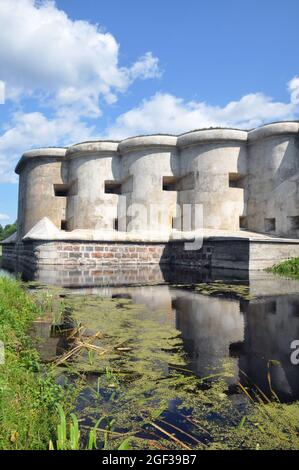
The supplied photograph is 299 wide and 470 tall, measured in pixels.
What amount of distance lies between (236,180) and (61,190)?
1114 cm

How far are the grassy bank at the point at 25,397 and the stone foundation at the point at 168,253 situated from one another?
9336mm

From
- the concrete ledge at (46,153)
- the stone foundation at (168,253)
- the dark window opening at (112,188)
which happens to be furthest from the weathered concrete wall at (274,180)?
the concrete ledge at (46,153)

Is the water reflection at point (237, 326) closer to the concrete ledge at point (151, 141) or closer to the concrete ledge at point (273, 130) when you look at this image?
the concrete ledge at point (273, 130)

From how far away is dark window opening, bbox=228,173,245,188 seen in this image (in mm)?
18766

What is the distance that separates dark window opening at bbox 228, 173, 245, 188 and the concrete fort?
51mm

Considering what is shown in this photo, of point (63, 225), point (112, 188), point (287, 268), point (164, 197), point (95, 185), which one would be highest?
point (112, 188)

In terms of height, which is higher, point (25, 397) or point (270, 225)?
point (270, 225)

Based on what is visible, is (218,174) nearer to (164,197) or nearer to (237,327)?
(164,197)

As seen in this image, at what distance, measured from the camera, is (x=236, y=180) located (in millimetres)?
19609

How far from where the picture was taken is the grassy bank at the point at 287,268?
11641mm

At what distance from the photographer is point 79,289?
27.0 ft

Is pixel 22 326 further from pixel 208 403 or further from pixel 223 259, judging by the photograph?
pixel 223 259

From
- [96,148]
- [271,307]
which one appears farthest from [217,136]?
[271,307]
